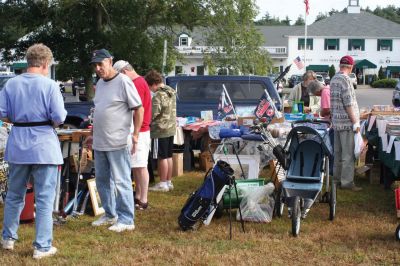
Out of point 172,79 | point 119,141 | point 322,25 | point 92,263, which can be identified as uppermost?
point 322,25

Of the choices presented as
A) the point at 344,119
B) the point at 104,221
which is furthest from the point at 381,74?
the point at 104,221

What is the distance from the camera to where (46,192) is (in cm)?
513

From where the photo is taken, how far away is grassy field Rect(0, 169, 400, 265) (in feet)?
17.0

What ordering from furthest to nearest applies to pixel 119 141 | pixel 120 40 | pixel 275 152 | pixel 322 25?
1. pixel 322 25
2. pixel 120 40
3. pixel 275 152
4. pixel 119 141

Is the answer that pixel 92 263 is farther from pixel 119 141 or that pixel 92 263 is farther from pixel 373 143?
pixel 373 143

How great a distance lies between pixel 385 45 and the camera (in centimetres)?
6575

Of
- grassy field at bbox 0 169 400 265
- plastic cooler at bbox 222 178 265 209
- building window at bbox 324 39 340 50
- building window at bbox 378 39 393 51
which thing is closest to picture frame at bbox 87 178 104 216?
grassy field at bbox 0 169 400 265

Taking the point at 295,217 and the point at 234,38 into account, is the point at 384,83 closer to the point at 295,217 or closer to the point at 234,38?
the point at 234,38

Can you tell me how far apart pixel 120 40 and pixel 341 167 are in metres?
10.9

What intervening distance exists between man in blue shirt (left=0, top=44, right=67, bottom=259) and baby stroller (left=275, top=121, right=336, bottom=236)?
2344 millimetres

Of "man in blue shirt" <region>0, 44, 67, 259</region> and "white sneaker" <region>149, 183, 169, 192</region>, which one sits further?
"white sneaker" <region>149, 183, 169, 192</region>

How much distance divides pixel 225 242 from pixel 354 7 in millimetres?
68718

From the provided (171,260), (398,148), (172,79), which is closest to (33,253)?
(171,260)

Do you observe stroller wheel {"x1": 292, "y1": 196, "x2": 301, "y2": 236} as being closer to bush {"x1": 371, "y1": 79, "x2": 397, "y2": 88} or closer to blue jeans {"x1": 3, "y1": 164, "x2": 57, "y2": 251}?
blue jeans {"x1": 3, "y1": 164, "x2": 57, "y2": 251}
